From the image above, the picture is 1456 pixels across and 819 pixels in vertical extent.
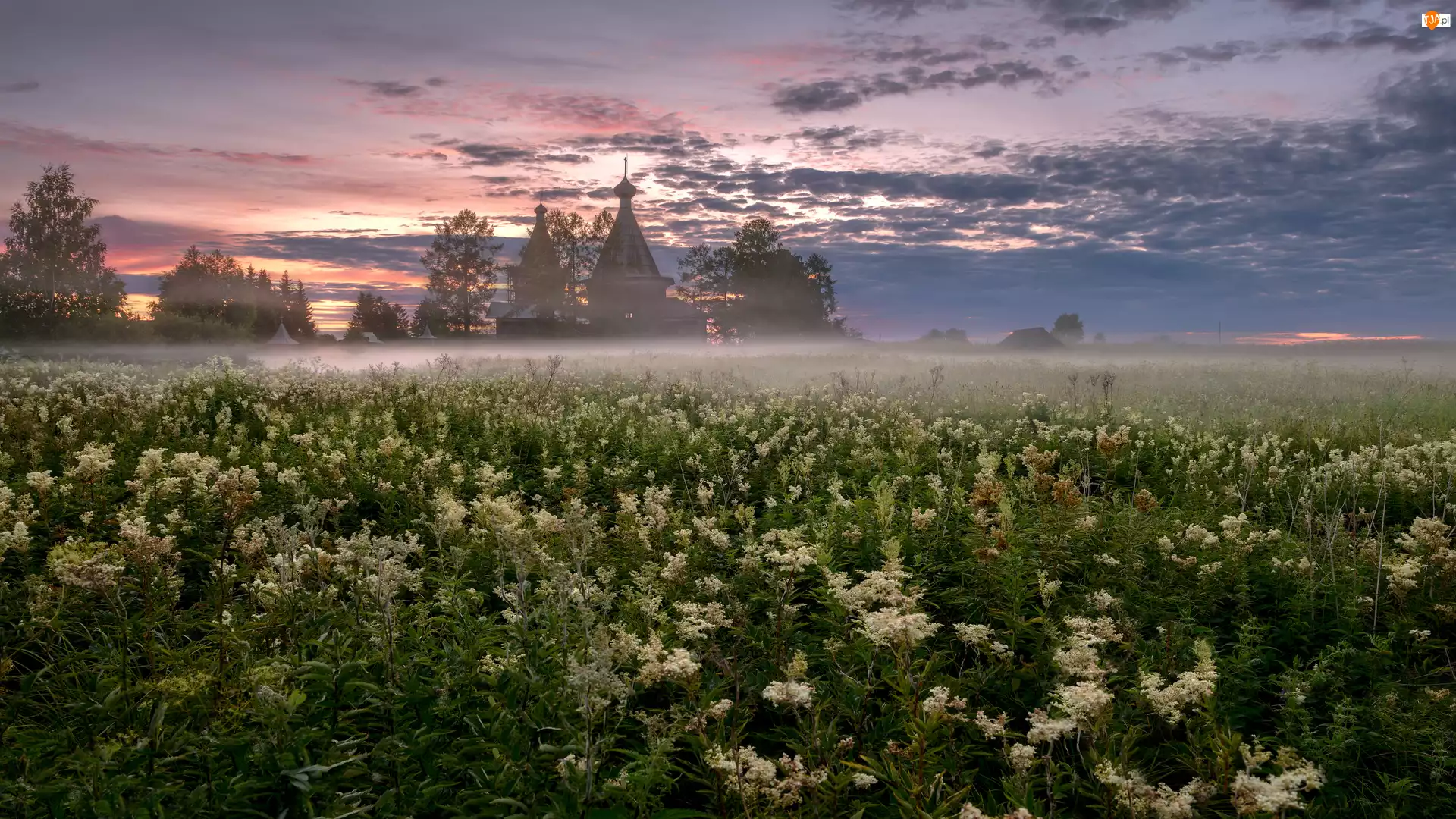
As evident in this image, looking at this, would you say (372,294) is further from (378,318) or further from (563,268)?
(563,268)

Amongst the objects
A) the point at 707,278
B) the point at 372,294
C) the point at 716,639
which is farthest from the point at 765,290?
the point at 716,639

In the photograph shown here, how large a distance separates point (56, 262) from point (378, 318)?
41040mm

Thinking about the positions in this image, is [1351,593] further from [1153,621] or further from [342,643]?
[342,643]

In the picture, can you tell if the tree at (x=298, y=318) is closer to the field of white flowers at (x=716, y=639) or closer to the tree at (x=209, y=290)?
the tree at (x=209, y=290)

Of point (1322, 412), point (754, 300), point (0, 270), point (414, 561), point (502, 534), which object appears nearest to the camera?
point (502, 534)

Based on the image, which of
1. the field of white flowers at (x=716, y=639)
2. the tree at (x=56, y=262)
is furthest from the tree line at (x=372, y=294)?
the field of white flowers at (x=716, y=639)

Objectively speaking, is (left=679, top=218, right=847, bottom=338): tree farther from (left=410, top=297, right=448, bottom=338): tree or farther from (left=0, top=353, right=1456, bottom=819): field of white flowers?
(left=0, top=353, right=1456, bottom=819): field of white flowers

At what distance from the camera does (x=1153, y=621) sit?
513cm

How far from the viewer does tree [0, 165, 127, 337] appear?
179 ft

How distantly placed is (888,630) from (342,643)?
7.85ft

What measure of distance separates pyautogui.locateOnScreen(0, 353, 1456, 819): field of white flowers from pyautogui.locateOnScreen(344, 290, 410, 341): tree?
9011cm

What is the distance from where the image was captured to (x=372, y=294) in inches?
3903

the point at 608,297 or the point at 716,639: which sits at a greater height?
the point at 608,297

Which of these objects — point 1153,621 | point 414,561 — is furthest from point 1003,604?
point 414,561
